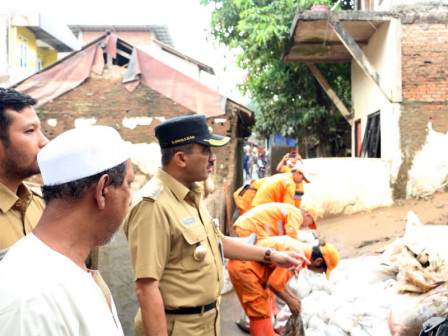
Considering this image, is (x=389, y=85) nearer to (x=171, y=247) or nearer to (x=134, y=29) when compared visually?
(x=171, y=247)

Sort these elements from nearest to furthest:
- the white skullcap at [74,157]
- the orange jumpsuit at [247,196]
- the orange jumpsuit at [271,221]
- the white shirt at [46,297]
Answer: the white shirt at [46,297], the white skullcap at [74,157], the orange jumpsuit at [271,221], the orange jumpsuit at [247,196]

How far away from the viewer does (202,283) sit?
214cm

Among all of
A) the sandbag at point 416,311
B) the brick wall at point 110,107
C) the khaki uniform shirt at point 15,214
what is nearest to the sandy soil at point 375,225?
the sandbag at point 416,311

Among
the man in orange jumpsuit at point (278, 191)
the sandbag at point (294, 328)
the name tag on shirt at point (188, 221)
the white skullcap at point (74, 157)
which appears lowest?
the sandbag at point (294, 328)

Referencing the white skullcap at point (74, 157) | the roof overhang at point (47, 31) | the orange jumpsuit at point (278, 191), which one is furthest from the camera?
the roof overhang at point (47, 31)

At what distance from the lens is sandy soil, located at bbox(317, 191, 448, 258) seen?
676 centimetres

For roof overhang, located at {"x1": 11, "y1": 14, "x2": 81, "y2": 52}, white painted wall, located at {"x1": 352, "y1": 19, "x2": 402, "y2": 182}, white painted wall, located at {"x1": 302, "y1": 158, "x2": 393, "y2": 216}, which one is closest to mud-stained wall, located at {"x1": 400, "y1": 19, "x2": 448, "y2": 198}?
white painted wall, located at {"x1": 352, "y1": 19, "x2": 402, "y2": 182}

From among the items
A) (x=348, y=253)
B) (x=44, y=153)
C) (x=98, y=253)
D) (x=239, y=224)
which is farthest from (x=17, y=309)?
(x=348, y=253)

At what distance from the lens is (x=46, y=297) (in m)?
0.91

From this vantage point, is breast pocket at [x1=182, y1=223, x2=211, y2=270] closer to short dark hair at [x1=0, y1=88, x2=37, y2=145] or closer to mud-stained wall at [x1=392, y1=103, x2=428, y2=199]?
short dark hair at [x1=0, y1=88, x2=37, y2=145]

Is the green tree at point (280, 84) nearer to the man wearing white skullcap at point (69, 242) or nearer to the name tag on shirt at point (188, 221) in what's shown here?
the name tag on shirt at point (188, 221)

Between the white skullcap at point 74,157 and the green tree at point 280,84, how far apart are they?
11.9 m

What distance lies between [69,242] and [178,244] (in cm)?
107

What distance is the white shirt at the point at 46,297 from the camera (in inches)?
34.8
